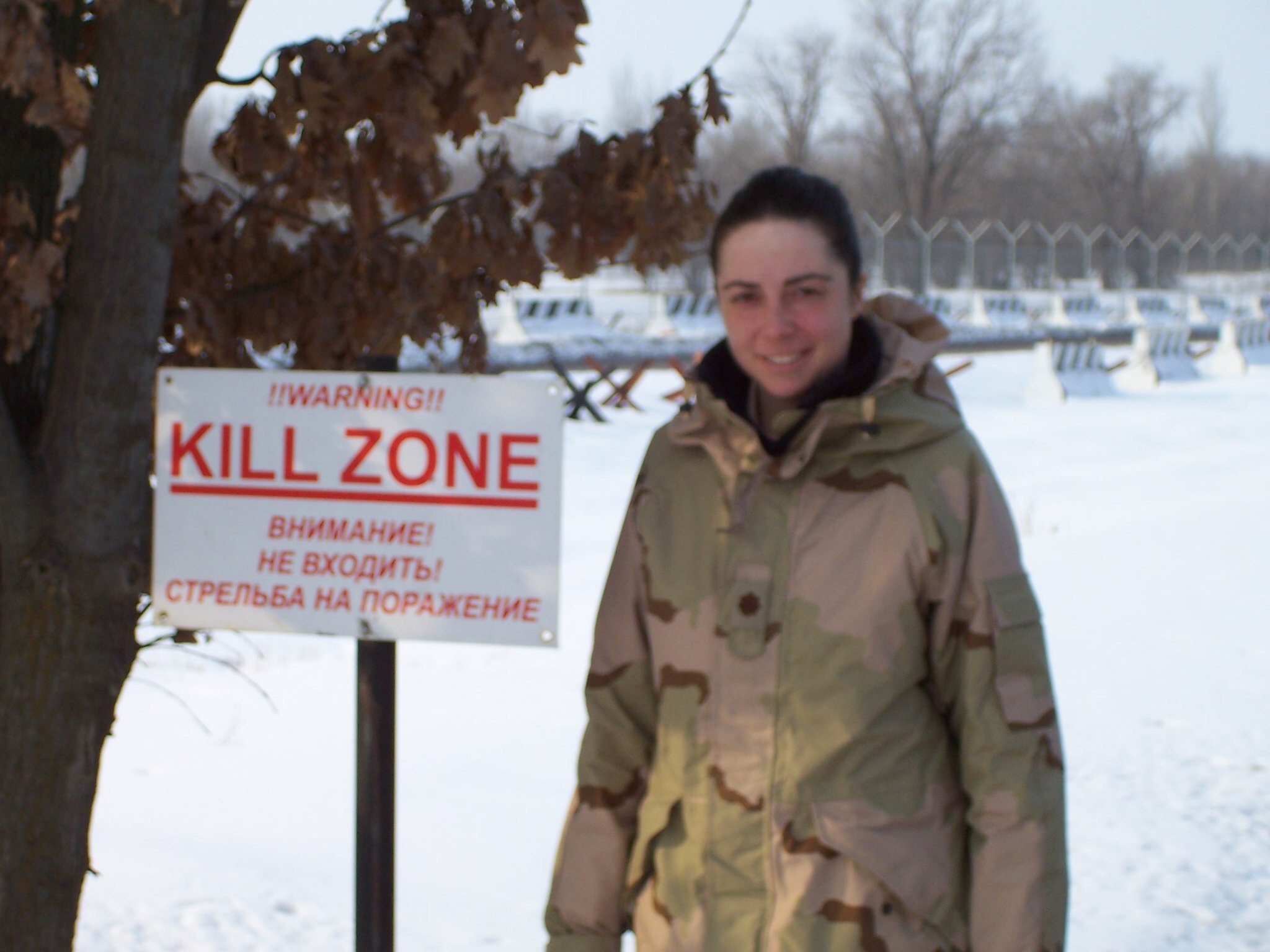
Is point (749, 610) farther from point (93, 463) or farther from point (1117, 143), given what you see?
point (1117, 143)

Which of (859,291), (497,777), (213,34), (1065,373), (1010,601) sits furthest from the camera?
(1065,373)

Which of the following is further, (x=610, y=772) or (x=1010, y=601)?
(x=610, y=772)

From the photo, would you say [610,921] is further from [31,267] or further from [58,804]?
[31,267]

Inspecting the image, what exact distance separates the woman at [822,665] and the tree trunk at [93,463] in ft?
3.44

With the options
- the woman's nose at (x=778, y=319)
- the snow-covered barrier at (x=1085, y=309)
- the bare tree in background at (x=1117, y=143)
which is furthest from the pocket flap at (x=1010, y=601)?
the bare tree in background at (x=1117, y=143)

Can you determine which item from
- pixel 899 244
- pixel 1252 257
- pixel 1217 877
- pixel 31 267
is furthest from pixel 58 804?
pixel 1252 257

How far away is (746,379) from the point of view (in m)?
2.22

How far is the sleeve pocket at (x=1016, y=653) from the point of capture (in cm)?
192

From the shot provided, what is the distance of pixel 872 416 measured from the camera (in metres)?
1.98

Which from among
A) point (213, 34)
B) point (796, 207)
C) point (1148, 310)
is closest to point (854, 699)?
point (796, 207)

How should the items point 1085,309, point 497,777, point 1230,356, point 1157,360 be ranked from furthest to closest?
point 1085,309 → point 1230,356 → point 1157,360 → point 497,777

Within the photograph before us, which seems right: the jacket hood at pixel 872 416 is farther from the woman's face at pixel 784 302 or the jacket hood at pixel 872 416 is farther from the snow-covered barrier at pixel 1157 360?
the snow-covered barrier at pixel 1157 360

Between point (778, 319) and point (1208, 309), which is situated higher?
point (1208, 309)

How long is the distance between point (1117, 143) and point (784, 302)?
276 ft
